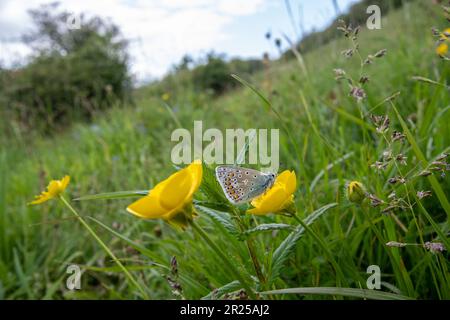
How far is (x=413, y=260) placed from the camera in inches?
33.3

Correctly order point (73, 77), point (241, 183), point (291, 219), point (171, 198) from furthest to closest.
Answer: point (73, 77) < point (291, 219) < point (241, 183) < point (171, 198)

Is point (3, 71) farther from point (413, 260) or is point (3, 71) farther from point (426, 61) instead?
point (413, 260)

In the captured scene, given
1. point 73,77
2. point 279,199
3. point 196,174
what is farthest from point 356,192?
point 73,77

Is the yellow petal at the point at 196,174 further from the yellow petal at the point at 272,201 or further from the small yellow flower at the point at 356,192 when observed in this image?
the small yellow flower at the point at 356,192

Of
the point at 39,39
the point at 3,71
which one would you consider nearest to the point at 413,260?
the point at 3,71

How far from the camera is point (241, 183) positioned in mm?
622

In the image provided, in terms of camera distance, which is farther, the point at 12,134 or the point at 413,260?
the point at 12,134

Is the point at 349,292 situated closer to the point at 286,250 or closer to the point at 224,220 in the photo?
the point at 286,250

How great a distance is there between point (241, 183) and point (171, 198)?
0.47 ft

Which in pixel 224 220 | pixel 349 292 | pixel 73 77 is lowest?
pixel 349 292

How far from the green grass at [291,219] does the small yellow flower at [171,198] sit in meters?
0.11

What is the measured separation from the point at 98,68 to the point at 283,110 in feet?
19.5

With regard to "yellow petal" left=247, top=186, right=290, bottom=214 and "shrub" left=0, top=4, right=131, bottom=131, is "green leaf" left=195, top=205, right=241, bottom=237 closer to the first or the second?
"yellow petal" left=247, top=186, right=290, bottom=214

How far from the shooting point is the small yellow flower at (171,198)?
0.51 m
